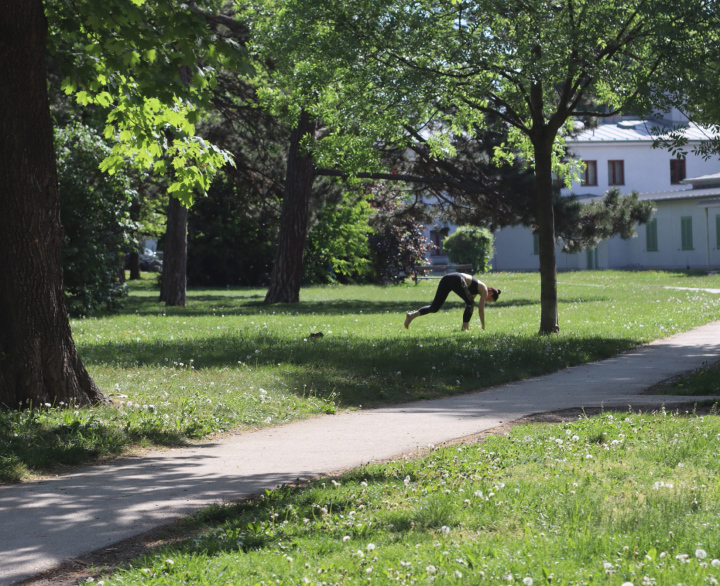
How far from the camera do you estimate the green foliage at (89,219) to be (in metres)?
20.2

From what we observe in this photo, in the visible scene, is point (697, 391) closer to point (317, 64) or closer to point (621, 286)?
point (317, 64)

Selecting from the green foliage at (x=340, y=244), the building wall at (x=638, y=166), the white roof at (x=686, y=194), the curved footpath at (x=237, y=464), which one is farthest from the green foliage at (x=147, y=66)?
the building wall at (x=638, y=166)

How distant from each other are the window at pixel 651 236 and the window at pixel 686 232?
1796mm

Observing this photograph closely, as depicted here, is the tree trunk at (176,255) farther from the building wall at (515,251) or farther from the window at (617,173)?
the window at (617,173)

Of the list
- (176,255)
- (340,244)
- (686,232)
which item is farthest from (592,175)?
(176,255)

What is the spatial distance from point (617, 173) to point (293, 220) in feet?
127

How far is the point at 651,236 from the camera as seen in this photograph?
4828 centimetres

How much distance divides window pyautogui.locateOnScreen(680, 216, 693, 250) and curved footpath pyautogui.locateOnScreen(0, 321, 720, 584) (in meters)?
37.0

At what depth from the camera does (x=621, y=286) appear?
33.5m

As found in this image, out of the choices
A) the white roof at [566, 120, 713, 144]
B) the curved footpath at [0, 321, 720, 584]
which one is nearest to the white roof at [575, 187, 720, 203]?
the white roof at [566, 120, 713, 144]

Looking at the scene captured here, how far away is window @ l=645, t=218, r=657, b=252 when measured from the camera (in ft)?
157

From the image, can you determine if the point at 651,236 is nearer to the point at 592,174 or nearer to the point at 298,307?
the point at 592,174

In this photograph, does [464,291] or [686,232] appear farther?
[686,232]

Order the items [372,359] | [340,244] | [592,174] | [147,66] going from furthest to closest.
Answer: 1. [592,174]
2. [340,244]
3. [372,359]
4. [147,66]
